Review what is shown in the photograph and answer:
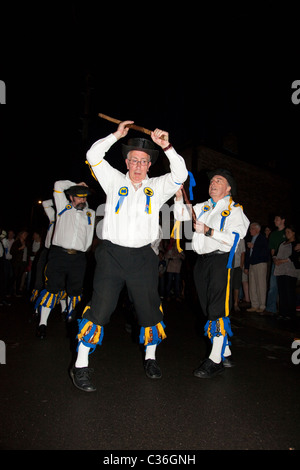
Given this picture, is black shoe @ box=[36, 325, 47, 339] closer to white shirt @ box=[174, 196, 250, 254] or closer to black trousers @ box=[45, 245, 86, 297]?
black trousers @ box=[45, 245, 86, 297]

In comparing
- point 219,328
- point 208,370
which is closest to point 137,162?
point 219,328

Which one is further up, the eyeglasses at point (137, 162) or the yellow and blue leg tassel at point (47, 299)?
the eyeglasses at point (137, 162)

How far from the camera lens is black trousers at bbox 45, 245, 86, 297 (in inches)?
189

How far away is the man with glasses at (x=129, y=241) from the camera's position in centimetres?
293

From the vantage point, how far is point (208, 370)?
10.8 feet

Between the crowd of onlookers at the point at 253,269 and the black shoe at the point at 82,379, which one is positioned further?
the crowd of onlookers at the point at 253,269

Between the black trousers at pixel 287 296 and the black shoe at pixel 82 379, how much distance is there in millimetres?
5428

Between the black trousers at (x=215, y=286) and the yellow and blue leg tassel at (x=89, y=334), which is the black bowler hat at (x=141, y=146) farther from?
the yellow and blue leg tassel at (x=89, y=334)

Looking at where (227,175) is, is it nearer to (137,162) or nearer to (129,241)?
(137,162)

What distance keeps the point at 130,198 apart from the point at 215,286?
1290mm

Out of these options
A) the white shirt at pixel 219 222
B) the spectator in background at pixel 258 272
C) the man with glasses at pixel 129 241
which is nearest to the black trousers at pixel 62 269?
the man with glasses at pixel 129 241

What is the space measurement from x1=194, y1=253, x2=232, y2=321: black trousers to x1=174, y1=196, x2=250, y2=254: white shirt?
0.13 metres

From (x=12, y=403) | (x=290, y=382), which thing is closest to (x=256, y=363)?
(x=290, y=382)

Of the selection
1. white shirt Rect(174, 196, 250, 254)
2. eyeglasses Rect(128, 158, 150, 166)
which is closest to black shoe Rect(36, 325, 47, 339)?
white shirt Rect(174, 196, 250, 254)
